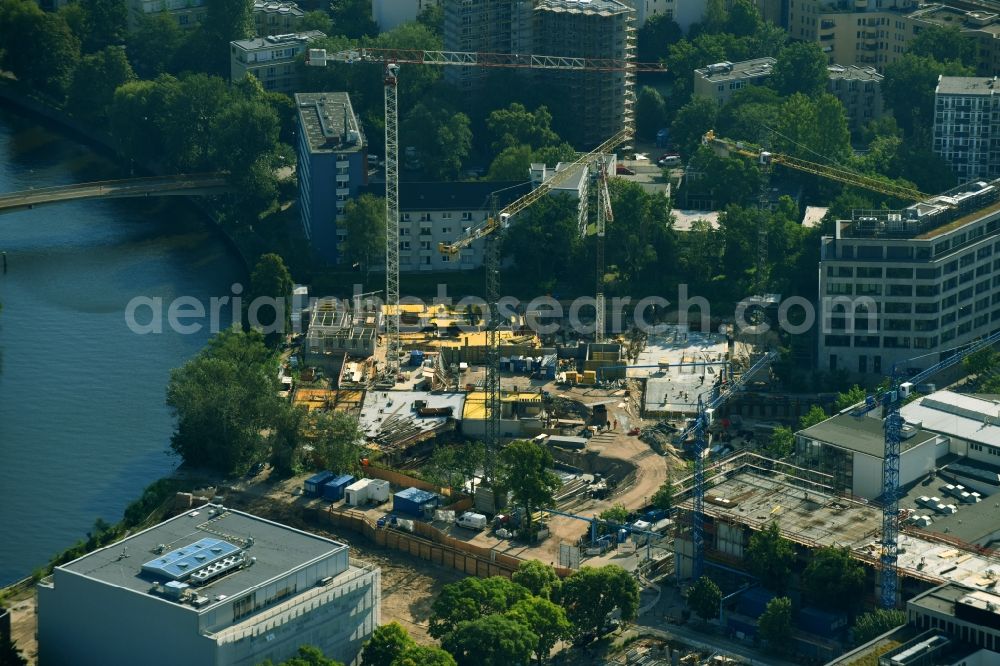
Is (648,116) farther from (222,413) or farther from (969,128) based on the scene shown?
(222,413)

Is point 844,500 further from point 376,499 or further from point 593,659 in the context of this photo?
point 376,499

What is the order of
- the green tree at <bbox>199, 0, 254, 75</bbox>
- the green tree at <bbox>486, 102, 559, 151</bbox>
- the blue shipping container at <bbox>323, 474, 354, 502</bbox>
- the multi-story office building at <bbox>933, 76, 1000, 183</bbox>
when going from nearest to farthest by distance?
the blue shipping container at <bbox>323, 474, 354, 502</bbox> < the multi-story office building at <bbox>933, 76, 1000, 183</bbox> < the green tree at <bbox>486, 102, 559, 151</bbox> < the green tree at <bbox>199, 0, 254, 75</bbox>

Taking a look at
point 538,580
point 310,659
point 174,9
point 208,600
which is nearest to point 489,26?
point 174,9

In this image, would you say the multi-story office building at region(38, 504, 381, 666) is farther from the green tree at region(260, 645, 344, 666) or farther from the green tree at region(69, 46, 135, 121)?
the green tree at region(69, 46, 135, 121)

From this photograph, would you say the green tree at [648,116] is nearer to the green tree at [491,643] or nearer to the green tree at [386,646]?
the green tree at [491,643]

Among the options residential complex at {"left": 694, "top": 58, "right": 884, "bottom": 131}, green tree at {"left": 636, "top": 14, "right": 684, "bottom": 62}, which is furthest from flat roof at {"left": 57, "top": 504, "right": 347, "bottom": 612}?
green tree at {"left": 636, "top": 14, "right": 684, "bottom": 62}

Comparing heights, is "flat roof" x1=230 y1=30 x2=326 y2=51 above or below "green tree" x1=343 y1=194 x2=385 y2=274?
above

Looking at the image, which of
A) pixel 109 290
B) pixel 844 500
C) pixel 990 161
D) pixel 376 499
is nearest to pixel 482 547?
pixel 376 499
